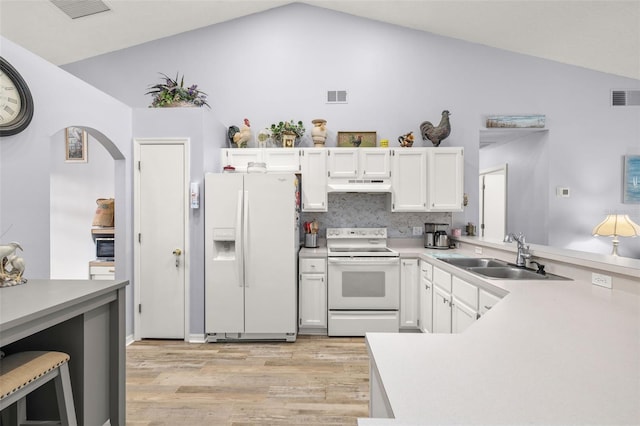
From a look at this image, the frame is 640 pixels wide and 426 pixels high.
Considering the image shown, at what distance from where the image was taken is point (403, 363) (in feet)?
3.13

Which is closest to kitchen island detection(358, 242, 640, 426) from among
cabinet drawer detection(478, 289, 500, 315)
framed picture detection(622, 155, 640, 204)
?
cabinet drawer detection(478, 289, 500, 315)

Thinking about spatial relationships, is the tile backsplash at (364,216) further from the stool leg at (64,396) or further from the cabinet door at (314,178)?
the stool leg at (64,396)

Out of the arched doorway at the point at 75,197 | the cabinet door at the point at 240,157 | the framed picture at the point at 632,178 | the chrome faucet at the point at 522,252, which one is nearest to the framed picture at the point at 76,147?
the arched doorway at the point at 75,197

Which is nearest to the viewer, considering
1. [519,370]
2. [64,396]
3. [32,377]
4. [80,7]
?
[519,370]

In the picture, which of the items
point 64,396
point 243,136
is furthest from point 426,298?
point 64,396

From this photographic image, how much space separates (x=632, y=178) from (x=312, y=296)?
4.53 meters

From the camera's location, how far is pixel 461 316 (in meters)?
2.55

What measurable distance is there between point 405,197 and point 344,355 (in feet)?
6.49

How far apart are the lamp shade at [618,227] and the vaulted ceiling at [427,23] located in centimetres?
194

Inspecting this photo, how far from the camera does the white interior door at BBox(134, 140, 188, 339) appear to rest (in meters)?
3.39

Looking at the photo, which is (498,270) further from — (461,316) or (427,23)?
(427,23)

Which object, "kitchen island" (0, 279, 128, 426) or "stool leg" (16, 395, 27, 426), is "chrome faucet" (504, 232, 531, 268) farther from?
"stool leg" (16, 395, 27, 426)

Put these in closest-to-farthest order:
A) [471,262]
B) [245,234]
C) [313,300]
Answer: [471,262]
[245,234]
[313,300]

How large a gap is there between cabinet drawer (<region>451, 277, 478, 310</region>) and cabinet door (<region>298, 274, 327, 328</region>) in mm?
1421
